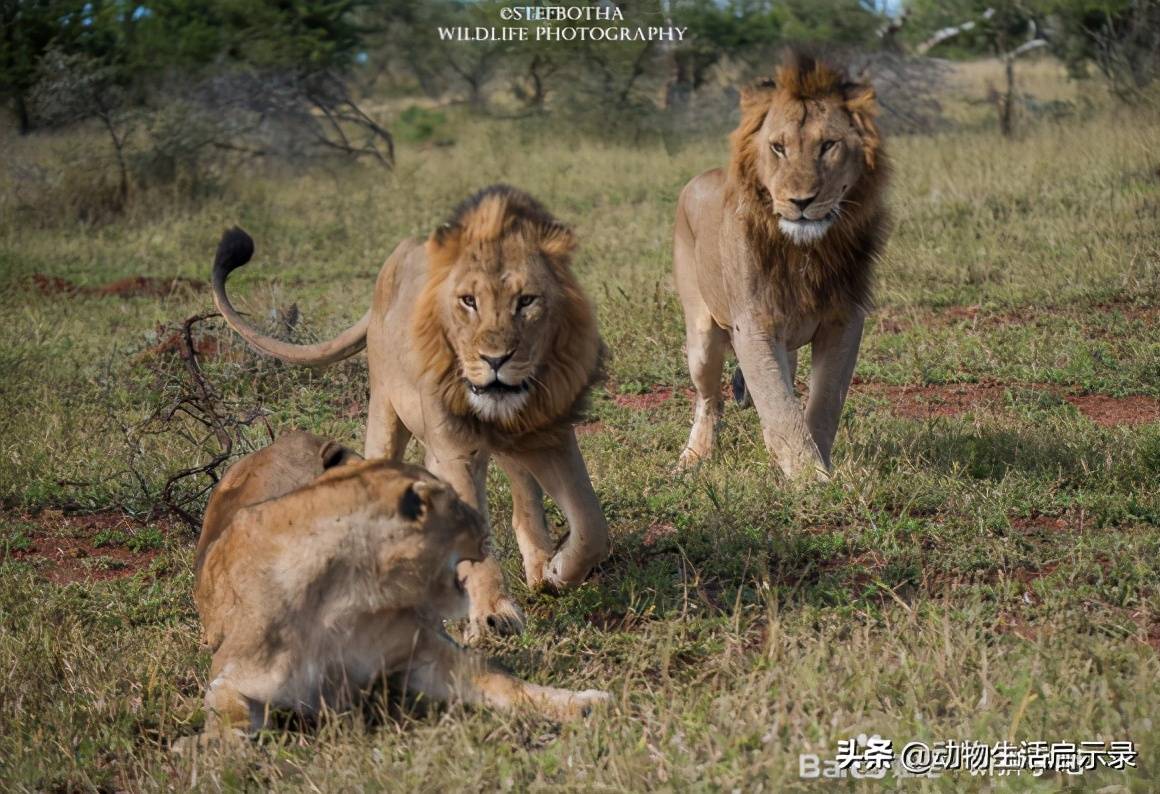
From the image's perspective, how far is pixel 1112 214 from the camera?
8.62 meters

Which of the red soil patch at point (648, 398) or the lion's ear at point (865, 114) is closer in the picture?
the lion's ear at point (865, 114)

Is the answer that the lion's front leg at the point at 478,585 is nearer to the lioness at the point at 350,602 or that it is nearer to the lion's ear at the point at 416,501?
the lioness at the point at 350,602

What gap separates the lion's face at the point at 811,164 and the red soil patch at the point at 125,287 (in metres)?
5.51

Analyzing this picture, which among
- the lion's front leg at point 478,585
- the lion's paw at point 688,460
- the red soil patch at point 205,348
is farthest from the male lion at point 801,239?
the red soil patch at point 205,348

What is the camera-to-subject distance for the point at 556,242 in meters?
3.74

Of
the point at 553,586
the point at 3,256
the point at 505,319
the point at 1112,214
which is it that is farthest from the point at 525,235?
the point at 3,256

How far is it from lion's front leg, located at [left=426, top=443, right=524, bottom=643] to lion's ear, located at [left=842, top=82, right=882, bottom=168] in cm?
186

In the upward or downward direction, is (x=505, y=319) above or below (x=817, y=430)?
above

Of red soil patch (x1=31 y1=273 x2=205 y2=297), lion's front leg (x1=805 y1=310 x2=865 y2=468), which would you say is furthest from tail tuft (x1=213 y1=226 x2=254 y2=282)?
red soil patch (x1=31 y1=273 x2=205 y2=297)

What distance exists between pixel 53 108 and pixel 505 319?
1113 cm

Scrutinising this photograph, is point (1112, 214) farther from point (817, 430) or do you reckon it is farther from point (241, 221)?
point (241, 221)

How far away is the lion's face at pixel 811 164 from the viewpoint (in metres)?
4.68

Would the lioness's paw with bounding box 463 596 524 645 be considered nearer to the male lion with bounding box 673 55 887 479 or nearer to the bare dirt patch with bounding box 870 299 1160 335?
the male lion with bounding box 673 55 887 479

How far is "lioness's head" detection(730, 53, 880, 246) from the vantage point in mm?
4688
